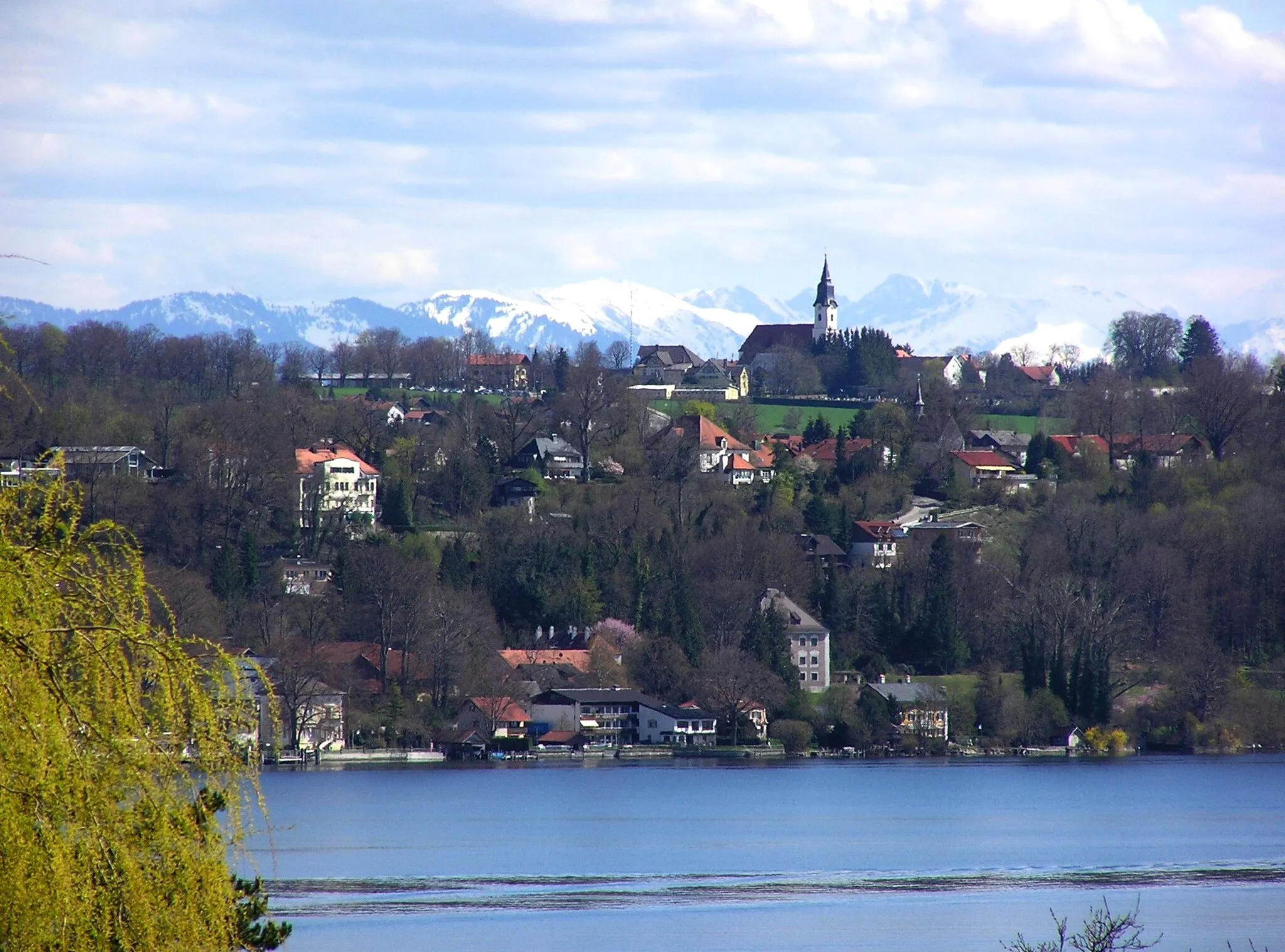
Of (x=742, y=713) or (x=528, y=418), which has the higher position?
(x=528, y=418)

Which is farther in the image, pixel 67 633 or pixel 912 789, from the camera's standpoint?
pixel 912 789

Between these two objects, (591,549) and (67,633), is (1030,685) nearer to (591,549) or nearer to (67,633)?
(591,549)

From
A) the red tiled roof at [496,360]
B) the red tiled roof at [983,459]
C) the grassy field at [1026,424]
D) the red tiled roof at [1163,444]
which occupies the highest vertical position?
the red tiled roof at [496,360]

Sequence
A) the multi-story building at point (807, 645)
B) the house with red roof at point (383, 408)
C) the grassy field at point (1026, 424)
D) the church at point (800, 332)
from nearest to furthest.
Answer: the multi-story building at point (807, 645) < the house with red roof at point (383, 408) < the grassy field at point (1026, 424) < the church at point (800, 332)

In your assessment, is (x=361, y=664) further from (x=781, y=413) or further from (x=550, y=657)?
(x=781, y=413)

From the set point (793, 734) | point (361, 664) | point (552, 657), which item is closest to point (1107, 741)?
point (793, 734)

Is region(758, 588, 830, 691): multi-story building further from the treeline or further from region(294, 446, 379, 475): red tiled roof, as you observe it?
region(294, 446, 379, 475): red tiled roof

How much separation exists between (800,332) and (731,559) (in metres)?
64.5

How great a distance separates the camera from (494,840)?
38781mm

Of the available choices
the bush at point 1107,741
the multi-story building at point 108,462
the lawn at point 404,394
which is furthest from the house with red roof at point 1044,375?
the multi-story building at point 108,462

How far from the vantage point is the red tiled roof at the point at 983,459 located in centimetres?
8769

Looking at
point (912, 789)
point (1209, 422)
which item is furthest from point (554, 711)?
point (1209, 422)

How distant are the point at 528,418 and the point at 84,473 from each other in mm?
28853

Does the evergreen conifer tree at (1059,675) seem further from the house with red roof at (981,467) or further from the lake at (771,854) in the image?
the house with red roof at (981,467)
